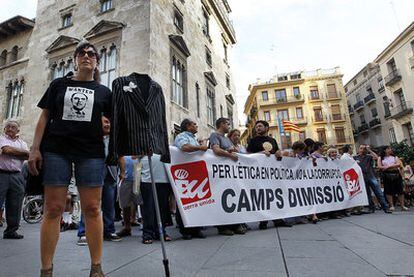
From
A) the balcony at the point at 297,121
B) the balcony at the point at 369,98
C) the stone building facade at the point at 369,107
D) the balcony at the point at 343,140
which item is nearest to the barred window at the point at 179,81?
the balcony at the point at 297,121

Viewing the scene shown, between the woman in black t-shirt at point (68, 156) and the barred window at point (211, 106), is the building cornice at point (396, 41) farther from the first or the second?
the woman in black t-shirt at point (68, 156)

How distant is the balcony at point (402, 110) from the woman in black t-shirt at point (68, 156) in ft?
108

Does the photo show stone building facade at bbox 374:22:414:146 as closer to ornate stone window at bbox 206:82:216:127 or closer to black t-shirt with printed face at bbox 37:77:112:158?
ornate stone window at bbox 206:82:216:127

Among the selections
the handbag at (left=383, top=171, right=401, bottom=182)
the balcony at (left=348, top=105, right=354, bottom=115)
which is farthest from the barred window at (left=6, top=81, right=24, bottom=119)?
the balcony at (left=348, top=105, right=354, bottom=115)

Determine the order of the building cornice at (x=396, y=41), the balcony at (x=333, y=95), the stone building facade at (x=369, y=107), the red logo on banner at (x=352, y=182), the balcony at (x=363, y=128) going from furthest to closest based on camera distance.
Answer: the balcony at (x=333, y=95) < the balcony at (x=363, y=128) < the stone building facade at (x=369, y=107) < the building cornice at (x=396, y=41) < the red logo on banner at (x=352, y=182)

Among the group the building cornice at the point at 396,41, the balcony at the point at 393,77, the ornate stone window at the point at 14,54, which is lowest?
the ornate stone window at the point at 14,54

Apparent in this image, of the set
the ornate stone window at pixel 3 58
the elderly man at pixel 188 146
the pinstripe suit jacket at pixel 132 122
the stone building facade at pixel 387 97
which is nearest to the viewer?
the pinstripe suit jacket at pixel 132 122

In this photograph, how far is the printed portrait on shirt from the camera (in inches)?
82.7

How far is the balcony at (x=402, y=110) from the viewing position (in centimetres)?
2763

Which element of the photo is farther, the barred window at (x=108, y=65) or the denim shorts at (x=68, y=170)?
the barred window at (x=108, y=65)

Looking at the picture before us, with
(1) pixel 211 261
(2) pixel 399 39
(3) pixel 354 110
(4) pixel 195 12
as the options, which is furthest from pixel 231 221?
(3) pixel 354 110

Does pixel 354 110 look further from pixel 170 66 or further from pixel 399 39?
pixel 170 66

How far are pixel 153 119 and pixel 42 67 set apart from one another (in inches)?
587

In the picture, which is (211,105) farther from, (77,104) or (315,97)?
(315,97)
